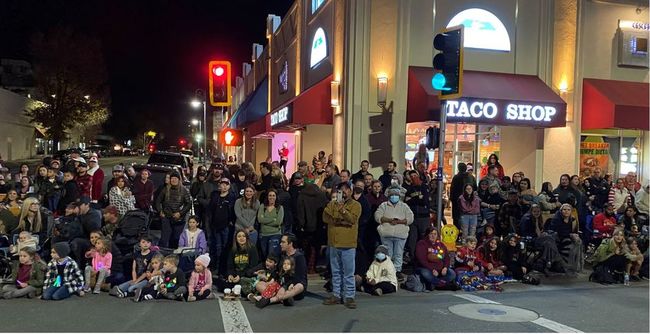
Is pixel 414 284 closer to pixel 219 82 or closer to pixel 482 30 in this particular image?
pixel 219 82

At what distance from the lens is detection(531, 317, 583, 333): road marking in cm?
654

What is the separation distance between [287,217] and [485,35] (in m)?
8.56

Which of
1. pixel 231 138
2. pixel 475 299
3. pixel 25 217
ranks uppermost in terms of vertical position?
pixel 231 138

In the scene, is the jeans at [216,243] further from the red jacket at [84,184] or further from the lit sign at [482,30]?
the lit sign at [482,30]

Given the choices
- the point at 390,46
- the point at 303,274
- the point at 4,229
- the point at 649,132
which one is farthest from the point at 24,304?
the point at 649,132

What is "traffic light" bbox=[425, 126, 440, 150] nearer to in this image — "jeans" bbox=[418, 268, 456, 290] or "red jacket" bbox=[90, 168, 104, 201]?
"jeans" bbox=[418, 268, 456, 290]

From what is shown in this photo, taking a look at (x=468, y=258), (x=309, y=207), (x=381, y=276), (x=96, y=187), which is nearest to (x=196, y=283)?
(x=309, y=207)

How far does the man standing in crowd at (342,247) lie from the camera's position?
7852 millimetres

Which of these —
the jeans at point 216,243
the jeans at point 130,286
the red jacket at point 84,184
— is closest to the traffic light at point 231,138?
the red jacket at point 84,184

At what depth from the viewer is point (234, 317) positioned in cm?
698

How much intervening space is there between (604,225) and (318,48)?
9.85 metres

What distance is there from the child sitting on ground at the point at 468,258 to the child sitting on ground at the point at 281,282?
2915mm

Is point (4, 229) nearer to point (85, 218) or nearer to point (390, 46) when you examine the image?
point (85, 218)

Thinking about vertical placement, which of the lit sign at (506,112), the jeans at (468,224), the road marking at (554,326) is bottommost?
the road marking at (554,326)
